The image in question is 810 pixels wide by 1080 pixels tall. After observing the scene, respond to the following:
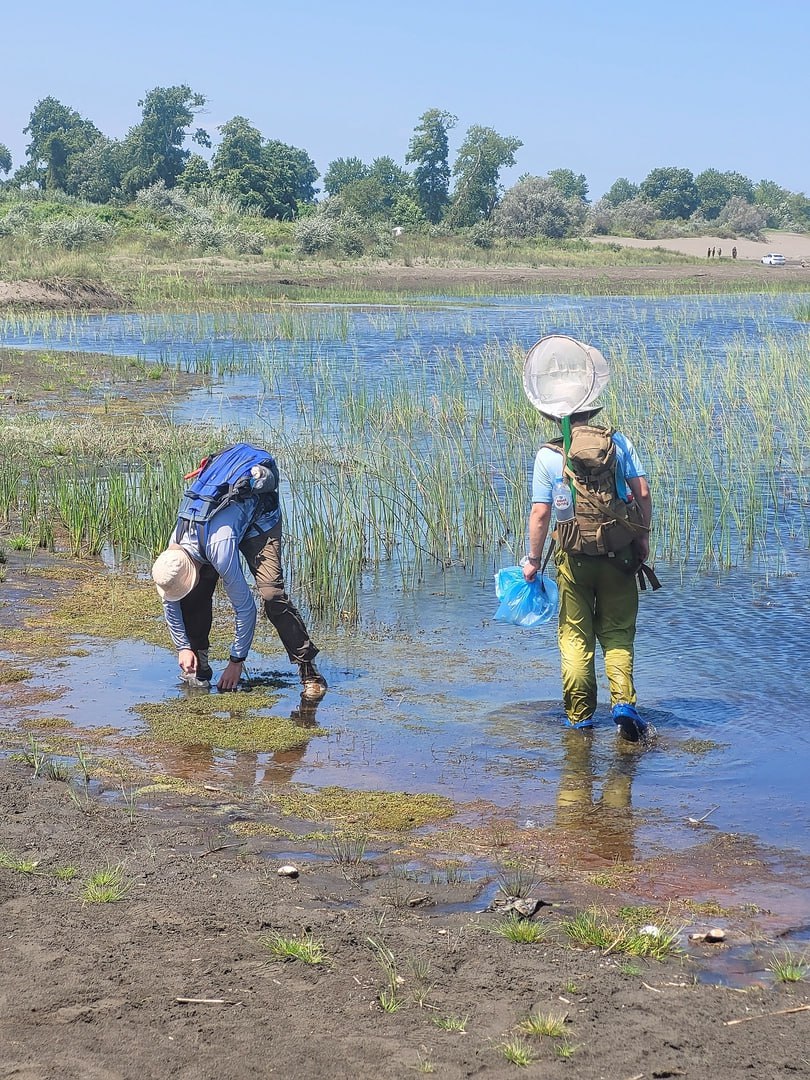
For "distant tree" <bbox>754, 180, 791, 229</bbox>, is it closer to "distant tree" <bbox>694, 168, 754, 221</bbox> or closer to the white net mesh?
"distant tree" <bbox>694, 168, 754, 221</bbox>

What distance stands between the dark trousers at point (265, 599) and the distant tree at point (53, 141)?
96.3 m

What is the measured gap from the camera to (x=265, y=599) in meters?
6.74

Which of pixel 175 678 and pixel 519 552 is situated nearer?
pixel 175 678

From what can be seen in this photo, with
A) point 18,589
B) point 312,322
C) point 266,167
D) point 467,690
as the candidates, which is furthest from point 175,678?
point 266,167

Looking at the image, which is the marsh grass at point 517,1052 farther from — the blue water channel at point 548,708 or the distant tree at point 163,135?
the distant tree at point 163,135

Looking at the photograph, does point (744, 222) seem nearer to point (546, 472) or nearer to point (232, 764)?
point (546, 472)

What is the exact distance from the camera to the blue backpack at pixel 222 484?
6406mm

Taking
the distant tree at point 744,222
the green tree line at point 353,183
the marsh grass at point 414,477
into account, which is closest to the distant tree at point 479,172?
the green tree line at point 353,183

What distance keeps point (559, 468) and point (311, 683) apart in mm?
2003

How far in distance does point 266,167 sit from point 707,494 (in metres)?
65.3

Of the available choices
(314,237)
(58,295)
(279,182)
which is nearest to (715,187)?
(279,182)

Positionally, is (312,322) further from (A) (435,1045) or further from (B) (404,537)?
(A) (435,1045)

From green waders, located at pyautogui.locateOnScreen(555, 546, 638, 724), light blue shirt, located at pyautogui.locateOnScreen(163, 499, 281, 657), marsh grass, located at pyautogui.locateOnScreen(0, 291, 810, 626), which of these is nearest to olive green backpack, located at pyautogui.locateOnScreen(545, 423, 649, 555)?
green waders, located at pyautogui.locateOnScreen(555, 546, 638, 724)

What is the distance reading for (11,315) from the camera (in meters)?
30.2
